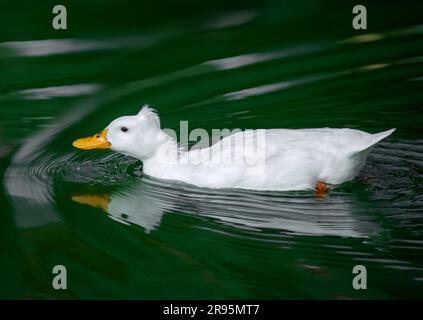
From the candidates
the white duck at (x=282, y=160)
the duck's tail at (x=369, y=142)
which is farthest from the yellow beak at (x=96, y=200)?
the duck's tail at (x=369, y=142)

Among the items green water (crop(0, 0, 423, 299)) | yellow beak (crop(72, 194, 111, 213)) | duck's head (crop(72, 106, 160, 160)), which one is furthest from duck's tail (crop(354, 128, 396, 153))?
yellow beak (crop(72, 194, 111, 213))

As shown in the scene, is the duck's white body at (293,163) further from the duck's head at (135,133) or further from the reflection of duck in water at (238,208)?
the duck's head at (135,133)

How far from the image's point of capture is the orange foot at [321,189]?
5938 mm

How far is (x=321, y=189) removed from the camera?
5984 mm

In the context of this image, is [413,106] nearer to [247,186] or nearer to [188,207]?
[247,186]

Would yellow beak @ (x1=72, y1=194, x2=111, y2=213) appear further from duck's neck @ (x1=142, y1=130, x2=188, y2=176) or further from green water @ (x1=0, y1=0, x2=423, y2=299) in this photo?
duck's neck @ (x1=142, y1=130, x2=188, y2=176)

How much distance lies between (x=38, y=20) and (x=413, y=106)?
169 inches

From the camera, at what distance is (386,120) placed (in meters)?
7.48

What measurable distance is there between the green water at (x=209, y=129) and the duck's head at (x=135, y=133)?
27 cm

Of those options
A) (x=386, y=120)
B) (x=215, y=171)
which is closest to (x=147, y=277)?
(x=215, y=171)

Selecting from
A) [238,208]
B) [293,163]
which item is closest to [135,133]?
[238,208]

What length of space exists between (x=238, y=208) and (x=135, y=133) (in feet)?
3.70

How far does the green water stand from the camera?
16.1 ft

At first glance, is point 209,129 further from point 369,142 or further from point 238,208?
point 369,142
